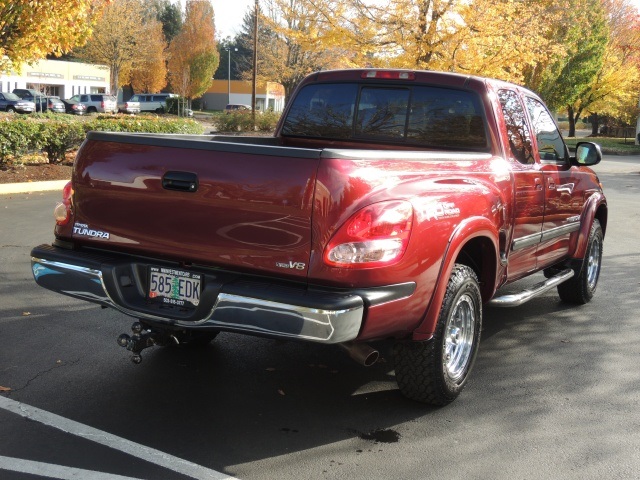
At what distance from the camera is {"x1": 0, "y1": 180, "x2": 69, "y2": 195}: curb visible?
13.8 m

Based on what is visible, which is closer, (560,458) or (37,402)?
(560,458)

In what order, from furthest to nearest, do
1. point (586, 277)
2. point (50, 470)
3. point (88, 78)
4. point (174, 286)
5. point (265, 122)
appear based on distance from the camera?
1. point (88, 78)
2. point (265, 122)
3. point (586, 277)
4. point (174, 286)
5. point (50, 470)

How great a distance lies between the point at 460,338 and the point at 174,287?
72.5 inches

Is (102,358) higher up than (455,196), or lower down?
lower down

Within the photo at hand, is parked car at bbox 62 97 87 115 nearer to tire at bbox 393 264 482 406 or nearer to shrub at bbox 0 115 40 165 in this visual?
shrub at bbox 0 115 40 165

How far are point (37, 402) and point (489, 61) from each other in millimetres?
14435

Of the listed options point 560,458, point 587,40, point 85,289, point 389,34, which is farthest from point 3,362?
point 587,40

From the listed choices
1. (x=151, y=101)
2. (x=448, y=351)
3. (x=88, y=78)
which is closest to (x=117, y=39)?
(x=151, y=101)

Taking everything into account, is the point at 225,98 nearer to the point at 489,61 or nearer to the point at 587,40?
the point at 587,40

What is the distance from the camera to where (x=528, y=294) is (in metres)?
5.55

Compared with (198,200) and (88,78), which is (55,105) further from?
(198,200)

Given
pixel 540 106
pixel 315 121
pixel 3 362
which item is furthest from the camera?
pixel 540 106

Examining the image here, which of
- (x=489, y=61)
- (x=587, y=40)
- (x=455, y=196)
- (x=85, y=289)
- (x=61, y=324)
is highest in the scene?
Answer: (x=587, y=40)

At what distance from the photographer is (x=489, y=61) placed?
16766 mm
